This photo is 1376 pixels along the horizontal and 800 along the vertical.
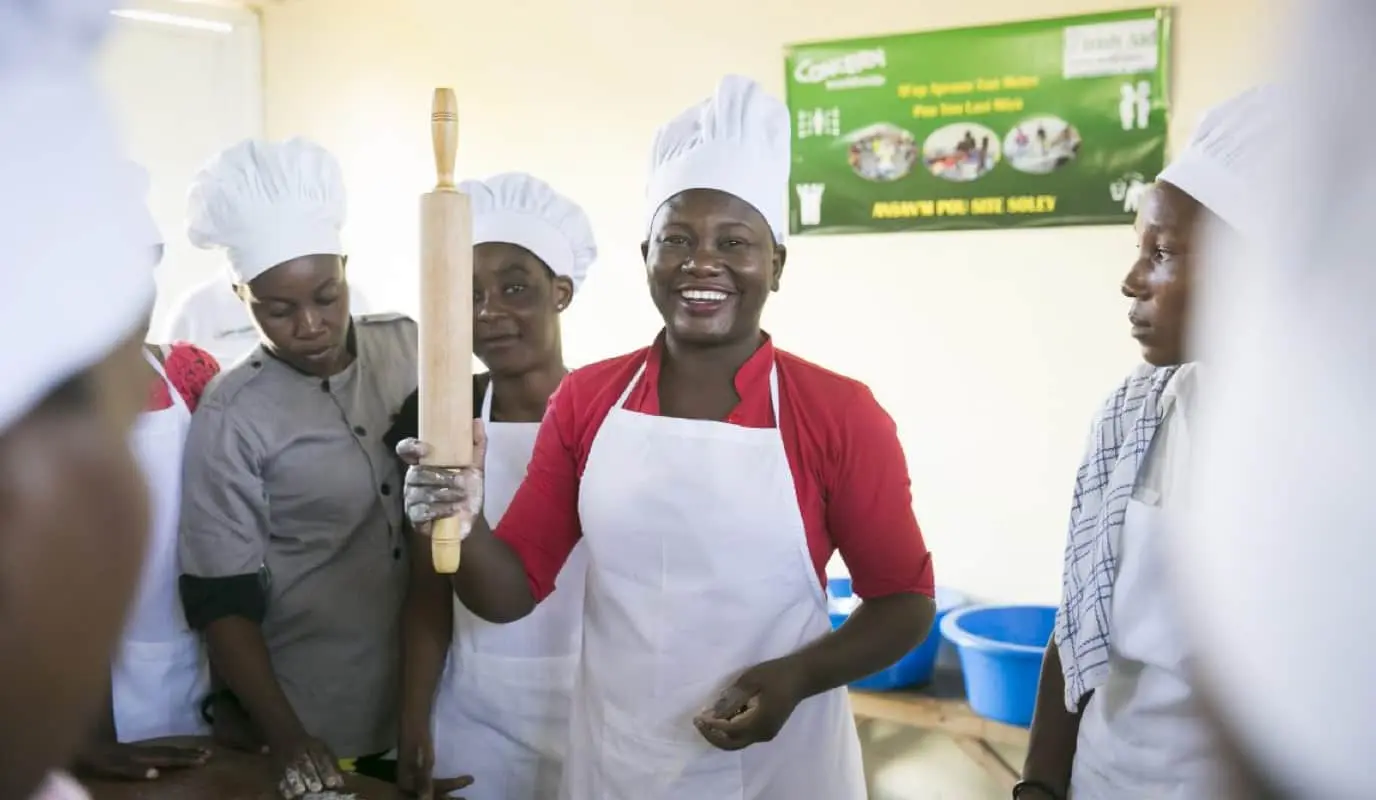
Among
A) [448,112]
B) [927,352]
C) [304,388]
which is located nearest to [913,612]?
[448,112]

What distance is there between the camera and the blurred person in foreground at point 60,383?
0.92ft

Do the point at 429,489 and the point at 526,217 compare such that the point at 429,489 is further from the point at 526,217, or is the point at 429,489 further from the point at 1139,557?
the point at 1139,557

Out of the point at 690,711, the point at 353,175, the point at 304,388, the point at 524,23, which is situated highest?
the point at 524,23

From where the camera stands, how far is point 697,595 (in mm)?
1174

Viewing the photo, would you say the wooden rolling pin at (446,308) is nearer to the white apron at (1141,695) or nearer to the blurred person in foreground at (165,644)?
the blurred person in foreground at (165,644)

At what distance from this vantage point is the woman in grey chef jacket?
4.47 ft

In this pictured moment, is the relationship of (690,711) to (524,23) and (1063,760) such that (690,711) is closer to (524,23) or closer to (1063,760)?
(1063,760)

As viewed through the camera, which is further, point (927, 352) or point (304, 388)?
point (927, 352)

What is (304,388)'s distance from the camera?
1.47 metres

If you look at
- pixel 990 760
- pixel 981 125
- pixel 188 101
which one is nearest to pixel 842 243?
pixel 981 125

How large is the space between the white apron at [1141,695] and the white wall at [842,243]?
1546 millimetres

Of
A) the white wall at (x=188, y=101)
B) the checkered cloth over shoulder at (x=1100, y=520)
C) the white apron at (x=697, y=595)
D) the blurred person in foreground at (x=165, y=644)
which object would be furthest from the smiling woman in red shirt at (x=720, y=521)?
the white wall at (x=188, y=101)

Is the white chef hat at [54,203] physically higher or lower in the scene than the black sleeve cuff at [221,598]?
higher

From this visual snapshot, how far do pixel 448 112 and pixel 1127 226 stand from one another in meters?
2.03
